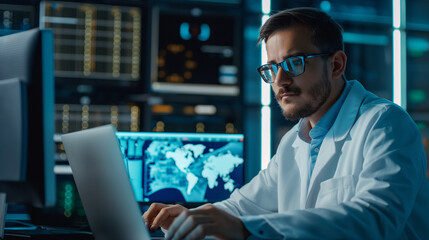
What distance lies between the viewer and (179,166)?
1.70 m

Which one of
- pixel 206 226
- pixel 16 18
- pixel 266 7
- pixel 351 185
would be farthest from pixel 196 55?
pixel 206 226

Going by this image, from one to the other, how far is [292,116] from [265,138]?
1.34m

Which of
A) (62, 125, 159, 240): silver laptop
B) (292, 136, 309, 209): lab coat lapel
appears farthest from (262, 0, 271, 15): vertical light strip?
(62, 125, 159, 240): silver laptop

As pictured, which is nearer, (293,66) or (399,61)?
(293,66)

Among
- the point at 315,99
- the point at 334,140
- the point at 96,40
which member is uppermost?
the point at 96,40

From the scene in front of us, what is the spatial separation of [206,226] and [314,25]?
74 centimetres

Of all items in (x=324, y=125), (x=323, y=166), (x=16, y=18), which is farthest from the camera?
(x=16, y=18)

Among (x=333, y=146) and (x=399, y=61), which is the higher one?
(x=399, y=61)

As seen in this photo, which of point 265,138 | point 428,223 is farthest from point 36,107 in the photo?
point 265,138

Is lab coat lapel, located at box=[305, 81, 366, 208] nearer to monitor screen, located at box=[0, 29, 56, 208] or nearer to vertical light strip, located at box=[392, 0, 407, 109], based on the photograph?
monitor screen, located at box=[0, 29, 56, 208]

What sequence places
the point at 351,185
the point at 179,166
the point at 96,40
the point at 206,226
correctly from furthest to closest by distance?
the point at 96,40, the point at 179,166, the point at 351,185, the point at 206,226

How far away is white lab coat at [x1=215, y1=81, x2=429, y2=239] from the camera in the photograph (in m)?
0.93

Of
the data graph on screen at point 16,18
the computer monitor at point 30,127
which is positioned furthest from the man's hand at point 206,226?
the data graph on screen at point 16,18

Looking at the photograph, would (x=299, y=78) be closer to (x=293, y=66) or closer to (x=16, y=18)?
(x=293, y=66)
